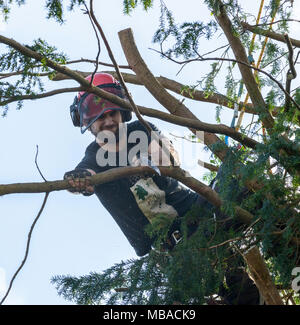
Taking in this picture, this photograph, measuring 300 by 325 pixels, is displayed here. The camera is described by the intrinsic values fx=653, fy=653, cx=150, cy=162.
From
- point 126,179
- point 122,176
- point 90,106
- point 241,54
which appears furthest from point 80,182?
point 241,54

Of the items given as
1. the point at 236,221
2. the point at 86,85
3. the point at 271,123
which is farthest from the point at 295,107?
the point at 86,85

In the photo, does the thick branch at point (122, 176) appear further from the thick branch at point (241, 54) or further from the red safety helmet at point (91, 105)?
the red safety helmet at point (91, 105)

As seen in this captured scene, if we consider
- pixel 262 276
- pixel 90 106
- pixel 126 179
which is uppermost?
pixel 90 106

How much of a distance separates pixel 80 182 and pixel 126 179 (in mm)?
980

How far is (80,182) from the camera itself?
12.2 ft

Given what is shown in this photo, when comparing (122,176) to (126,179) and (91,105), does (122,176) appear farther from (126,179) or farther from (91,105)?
(91,105)

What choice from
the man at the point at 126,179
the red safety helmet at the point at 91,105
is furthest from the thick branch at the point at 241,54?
the red safety helmet at the point at 91,105

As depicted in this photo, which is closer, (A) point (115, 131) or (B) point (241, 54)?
(B) point (241, 54)

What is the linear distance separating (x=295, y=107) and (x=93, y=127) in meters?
1.73

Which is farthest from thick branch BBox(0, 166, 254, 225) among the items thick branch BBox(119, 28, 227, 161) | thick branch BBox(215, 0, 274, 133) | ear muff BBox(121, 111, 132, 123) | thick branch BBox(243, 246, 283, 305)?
ear muff BBox(121, 111, 132, 123)

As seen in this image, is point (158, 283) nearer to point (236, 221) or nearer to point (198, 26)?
point (236, 221)

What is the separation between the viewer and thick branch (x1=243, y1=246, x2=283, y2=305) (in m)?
3.86

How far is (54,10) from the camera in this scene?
148 inches

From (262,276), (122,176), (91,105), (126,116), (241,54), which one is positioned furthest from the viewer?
(126,116)
